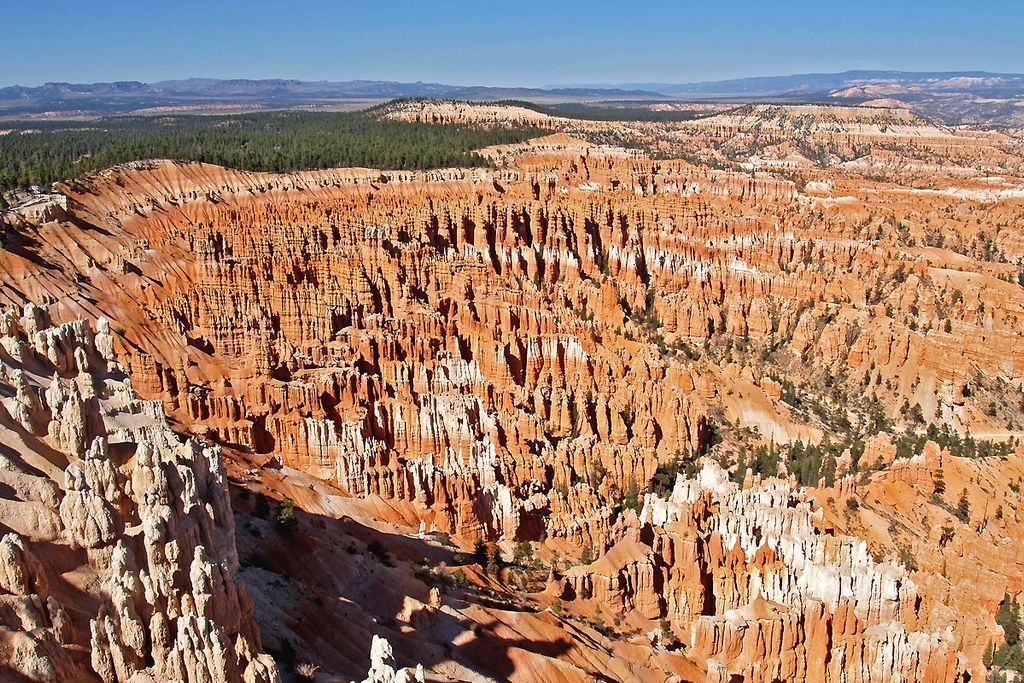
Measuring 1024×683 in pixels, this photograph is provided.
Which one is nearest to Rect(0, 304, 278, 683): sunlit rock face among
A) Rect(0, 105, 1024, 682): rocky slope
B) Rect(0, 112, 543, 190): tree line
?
Rect(0, 105, 1024, 682): rocky slope

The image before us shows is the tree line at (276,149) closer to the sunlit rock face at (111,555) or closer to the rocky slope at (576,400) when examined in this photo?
the rocky slope at (576,400)

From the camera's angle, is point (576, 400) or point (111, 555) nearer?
point (111, 555)

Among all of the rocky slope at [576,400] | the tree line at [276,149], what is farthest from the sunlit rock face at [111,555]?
the tree line at [276,149]

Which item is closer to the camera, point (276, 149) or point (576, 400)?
point (576, 400)

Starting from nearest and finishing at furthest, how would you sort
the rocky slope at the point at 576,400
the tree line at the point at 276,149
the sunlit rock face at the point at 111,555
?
the sunlit rock face at the point at 111,555 < the rocky slope at the point at 576,400 < the tree line at the point at 276,149

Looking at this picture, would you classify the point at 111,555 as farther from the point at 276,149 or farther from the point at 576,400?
the point at 276,149

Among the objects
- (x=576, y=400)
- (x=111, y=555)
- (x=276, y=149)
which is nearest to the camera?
(x=111, y=555)

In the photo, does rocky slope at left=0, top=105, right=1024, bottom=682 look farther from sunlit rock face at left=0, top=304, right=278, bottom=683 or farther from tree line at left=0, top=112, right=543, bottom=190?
tree line at left=0, top=112, right=543, bottom=190

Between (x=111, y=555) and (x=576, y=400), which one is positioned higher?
(x=111, y=555)

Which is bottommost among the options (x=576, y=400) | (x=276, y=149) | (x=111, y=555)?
(x=576, y=400)

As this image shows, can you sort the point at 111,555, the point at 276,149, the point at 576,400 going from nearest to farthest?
1. the point at 111,555
2. the point at 576,400
3. the point at 276,149

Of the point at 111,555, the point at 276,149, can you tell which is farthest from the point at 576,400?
the point at 276,149
